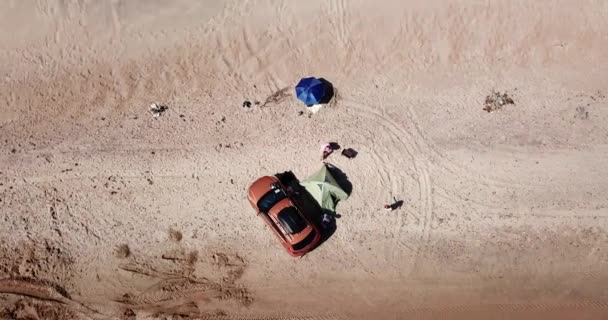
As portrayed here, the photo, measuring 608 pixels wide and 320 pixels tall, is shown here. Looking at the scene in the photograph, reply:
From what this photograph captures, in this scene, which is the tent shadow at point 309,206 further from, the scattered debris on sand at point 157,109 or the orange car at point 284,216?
the scattered debris on sand at point 157,109

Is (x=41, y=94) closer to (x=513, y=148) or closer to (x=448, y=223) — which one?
(x=448, y=223)

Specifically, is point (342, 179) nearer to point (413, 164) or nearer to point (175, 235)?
point (413, 164)

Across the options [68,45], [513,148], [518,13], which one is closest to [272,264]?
[513,148]

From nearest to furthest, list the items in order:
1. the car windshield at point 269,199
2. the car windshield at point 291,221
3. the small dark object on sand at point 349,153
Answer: the car windshield at point 291,221, the car windshield at point 269,199, the small dark object on sand at point 349,153

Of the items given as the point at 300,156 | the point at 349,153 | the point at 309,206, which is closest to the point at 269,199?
the point at 309,206

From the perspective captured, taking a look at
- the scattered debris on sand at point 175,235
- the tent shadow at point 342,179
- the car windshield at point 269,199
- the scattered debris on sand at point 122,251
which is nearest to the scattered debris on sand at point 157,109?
the scattered debris on sand at point 175,235

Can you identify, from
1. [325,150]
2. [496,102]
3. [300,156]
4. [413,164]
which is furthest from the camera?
[496,102]
